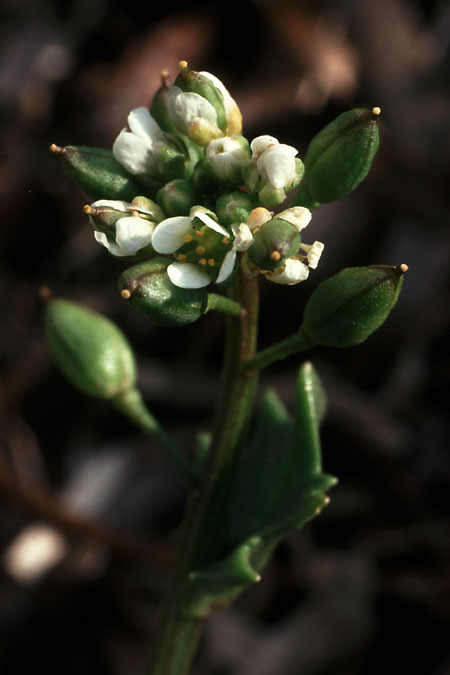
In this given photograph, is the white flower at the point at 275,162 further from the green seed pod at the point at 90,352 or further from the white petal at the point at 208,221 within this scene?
the green seed pod at the point at 90,352

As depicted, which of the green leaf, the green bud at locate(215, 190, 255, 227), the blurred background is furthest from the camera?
the blurred background

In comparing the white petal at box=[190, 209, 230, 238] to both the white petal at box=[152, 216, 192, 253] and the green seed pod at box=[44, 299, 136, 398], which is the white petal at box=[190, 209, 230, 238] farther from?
the green seed pod at box=[44, 299, 136, 398]

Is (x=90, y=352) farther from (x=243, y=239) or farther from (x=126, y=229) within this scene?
(x=243, y=239)

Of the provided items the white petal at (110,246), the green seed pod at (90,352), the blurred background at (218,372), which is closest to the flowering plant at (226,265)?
the white petal at (110,246)

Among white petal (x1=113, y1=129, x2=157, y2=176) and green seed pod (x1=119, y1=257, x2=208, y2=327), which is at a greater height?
white petal (x1=113, y1=129, x2=157, y2=176)

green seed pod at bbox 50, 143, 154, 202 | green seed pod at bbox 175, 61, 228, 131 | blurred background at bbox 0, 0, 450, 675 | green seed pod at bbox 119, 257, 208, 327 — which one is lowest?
blurred background at bbox 0, 0, 450, 675

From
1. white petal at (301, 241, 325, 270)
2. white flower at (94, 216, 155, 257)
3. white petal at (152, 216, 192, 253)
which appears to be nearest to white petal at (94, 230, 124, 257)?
white flower at (94, 216, 155, 257)

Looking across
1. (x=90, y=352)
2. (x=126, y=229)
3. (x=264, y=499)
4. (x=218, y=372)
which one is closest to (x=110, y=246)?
(x=126, y=229)
